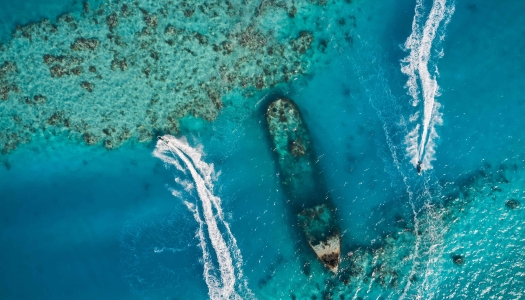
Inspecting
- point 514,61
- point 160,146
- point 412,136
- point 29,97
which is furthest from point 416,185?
point 29,97

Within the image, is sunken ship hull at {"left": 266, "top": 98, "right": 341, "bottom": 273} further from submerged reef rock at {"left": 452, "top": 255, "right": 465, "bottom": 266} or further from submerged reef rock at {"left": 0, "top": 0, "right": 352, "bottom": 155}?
submerged reef rock at {"left": 452, "top": 255, "right": 465, "bottom": 266}

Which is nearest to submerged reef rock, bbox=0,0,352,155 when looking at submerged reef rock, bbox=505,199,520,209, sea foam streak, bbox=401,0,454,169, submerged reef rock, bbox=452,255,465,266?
sea foam streak, bbox=401,0,454,169

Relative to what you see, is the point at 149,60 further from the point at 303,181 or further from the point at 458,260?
the point at 458,260

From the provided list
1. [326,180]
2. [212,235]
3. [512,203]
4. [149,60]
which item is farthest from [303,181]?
[512,203]

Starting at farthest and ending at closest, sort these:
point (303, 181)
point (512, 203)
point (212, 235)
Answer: point (212, 235)
point (512, 203)
point (303, 181)

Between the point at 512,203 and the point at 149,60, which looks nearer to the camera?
the point at 149,60

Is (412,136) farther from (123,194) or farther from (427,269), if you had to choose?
(123,194)

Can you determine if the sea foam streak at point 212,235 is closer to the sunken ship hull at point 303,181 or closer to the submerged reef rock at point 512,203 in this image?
the sunken ship hull at point 303,181


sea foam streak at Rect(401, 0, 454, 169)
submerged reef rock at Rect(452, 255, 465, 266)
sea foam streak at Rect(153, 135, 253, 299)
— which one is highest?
sea foam streak at Rect(401, 0, 454, 169)
